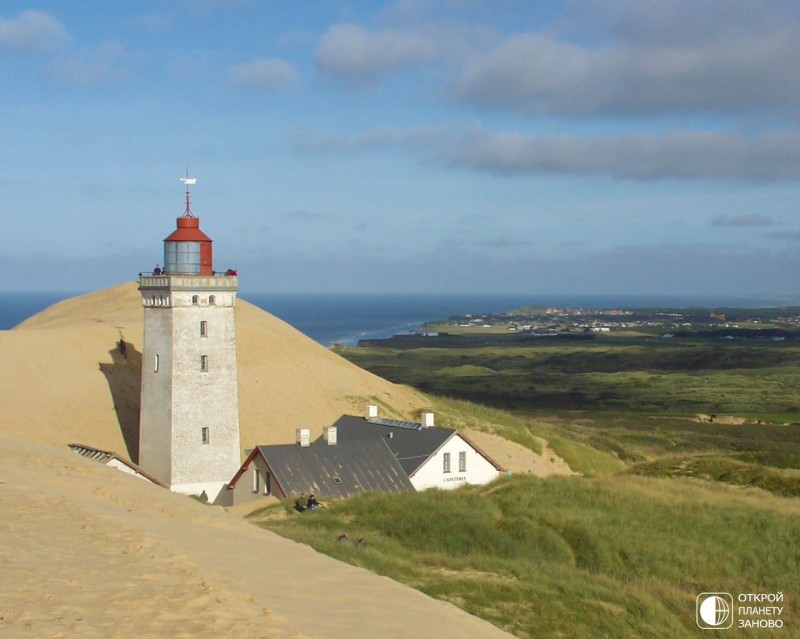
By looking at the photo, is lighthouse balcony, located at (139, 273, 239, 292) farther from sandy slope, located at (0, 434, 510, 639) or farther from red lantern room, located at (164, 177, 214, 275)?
sandy slope, located at (0, 434, 510, 639)

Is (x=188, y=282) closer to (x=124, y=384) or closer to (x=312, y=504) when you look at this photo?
(x=312, y=504)

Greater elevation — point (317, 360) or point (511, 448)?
point (317, 360)

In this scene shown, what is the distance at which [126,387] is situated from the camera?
39.2 metres

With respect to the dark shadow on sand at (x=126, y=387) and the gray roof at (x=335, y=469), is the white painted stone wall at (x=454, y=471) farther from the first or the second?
the dark shadow on sand at (x=126, y=387)

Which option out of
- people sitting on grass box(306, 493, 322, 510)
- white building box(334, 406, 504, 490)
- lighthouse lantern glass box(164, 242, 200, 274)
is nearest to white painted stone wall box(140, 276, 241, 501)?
lighthouse lantern glass box(164, 242, 200, 274)

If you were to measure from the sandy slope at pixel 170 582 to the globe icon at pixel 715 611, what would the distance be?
5369mm

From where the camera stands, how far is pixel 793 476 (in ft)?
103

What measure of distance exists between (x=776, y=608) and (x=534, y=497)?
30.3ft

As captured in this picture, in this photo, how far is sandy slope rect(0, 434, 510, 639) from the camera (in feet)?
30.3

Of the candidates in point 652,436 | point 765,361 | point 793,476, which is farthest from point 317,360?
point 765,361

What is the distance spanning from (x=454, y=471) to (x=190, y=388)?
366 inches

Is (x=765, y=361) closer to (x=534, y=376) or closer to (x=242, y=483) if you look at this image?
(x=534, y=376)

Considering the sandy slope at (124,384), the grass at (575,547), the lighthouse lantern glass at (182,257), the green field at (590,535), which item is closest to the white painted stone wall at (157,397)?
the lighthouse lantern glass at (182,257)

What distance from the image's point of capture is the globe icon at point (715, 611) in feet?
50.9
